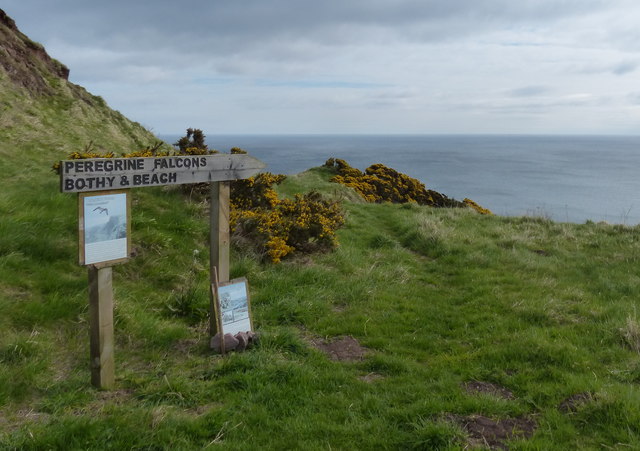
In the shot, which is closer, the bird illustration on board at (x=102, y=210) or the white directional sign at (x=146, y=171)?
the white directional sign at (x=146, y=171)

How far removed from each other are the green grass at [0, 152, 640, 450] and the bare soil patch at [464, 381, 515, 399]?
96 mm

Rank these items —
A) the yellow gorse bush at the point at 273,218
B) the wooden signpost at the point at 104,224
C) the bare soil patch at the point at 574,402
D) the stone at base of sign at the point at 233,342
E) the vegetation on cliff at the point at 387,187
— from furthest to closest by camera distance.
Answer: the vegetation on cliff at the point at 387,187 → the yellow gorse bush at the point at 273,218 → the stone at base of sign at the point at 233,342 → the wooden signpost at the point at 104,224 → the bare soil patch at the point at 574,402

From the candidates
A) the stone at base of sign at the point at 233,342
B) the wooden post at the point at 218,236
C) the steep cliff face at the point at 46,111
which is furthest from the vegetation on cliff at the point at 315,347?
the steep cliff face at the point at 46,111

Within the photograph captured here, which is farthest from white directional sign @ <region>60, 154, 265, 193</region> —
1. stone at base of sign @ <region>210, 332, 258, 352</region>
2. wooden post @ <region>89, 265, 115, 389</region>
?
stone at base of sign @ <region>210, 332, 258, 352</region>

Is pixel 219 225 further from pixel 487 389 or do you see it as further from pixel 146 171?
pixel 487 389

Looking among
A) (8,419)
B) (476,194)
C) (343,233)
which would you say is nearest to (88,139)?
(343,233)

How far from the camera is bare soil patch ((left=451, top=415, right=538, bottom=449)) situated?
4.33 metres

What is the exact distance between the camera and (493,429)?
4551 mm

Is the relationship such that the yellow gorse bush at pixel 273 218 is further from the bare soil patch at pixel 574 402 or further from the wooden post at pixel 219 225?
the bare soil patch at pixel 574 402

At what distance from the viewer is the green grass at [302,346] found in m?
4.50

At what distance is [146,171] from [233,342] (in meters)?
2.34

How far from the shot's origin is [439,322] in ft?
24.9

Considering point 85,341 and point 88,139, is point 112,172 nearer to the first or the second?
point 85,341

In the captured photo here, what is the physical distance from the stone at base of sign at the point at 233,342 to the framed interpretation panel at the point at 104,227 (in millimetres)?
1584
